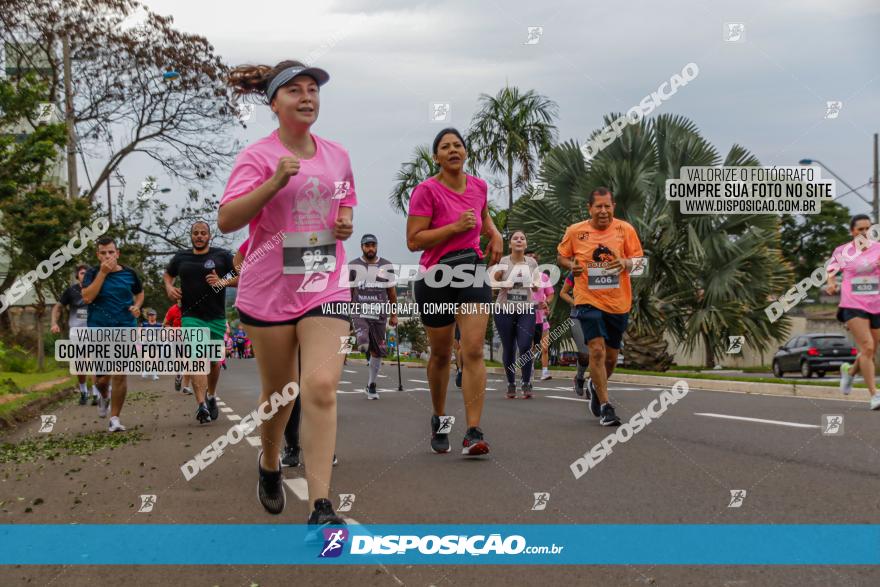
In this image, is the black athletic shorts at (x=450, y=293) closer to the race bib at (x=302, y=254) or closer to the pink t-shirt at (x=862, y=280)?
the race bib at (x=302, y=254)

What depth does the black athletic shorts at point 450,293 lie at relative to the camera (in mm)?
6789

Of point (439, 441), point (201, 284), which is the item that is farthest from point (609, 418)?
point (201, 284)

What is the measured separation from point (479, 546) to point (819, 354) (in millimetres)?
24940

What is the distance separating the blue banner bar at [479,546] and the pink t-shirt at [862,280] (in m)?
6.54

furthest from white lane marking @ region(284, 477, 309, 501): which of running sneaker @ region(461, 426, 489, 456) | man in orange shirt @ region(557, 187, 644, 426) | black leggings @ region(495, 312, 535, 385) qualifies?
black leggings @ region(495, 312, 535, 385)

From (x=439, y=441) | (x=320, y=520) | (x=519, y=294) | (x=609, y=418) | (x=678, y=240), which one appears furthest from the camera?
(x=678, y=240)

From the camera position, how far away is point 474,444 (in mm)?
6781

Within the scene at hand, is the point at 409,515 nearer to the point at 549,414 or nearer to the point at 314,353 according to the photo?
the point at 314,353

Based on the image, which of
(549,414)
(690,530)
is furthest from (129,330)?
(690,530)

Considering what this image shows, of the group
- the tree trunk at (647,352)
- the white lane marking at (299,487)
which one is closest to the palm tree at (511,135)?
the tree trunk at (647,352)

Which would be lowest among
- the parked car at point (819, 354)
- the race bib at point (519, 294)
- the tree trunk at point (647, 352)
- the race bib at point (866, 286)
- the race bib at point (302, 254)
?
the parked car at point (819, 354)

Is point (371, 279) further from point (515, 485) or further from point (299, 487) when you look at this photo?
point (515, 485)

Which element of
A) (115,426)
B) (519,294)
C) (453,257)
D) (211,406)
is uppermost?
(453,257)

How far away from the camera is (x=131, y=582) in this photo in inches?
156
